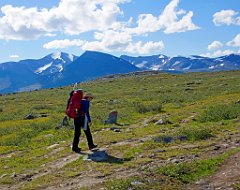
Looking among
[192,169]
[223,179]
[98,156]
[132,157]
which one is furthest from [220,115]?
[223,179]

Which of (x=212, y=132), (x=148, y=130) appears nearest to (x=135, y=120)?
(x=148, y=130)

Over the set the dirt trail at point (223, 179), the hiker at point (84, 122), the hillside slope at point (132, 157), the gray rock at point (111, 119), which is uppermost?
the hiker at point (84, 122)

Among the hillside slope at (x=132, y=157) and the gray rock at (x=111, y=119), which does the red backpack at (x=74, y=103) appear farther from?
the gray rock at (x=111, y=119)

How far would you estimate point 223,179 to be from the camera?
11406 mm

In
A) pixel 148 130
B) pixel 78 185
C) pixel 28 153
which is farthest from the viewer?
pixel 148 130

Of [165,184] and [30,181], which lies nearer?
[165,184]

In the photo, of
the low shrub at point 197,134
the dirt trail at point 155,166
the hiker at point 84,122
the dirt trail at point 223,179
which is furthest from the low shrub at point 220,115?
the dirt trail at point 223,179

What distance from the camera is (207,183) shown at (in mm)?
11328

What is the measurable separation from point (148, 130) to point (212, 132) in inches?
155

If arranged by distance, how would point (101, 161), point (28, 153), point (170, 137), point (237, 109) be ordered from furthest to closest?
point (237, 109) → point (28, 153) → point (170, 137) → point (101, 161)

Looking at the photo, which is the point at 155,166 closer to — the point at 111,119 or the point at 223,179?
the point at 223,179

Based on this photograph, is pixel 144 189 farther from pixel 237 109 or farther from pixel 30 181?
pixel 237 109

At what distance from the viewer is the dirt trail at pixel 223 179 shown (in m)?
10.9

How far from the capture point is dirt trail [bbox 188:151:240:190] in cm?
1092
